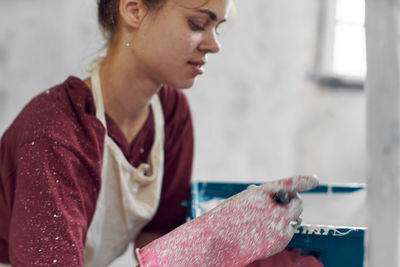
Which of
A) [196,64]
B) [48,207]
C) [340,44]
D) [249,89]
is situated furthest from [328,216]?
[340,44]

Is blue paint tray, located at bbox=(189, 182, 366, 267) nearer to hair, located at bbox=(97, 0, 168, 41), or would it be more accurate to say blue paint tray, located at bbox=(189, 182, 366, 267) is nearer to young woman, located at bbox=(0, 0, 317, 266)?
young woman, located at bbox=(0, 0, 317, 266)

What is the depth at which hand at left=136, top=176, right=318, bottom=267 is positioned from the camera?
0.53 m

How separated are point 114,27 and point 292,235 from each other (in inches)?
22.6

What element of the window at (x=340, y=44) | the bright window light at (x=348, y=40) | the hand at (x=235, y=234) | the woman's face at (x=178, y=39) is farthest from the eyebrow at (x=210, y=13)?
the bright window light at (x=348, y=40)

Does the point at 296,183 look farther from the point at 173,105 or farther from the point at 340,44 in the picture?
the point at 340,44

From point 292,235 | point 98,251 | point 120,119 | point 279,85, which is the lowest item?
point 98,251

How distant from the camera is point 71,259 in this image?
66 centimetres

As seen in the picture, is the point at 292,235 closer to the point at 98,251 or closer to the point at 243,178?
the point at 98,251

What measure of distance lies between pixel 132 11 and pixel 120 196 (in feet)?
1.27

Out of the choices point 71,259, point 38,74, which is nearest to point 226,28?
point 38,74

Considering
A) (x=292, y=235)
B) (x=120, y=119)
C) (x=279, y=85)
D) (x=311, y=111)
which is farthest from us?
(x=311, y=111)

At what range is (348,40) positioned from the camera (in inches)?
77.1

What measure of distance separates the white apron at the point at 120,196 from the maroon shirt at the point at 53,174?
3cm

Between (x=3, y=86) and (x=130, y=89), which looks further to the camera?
(x=3, y=86)
